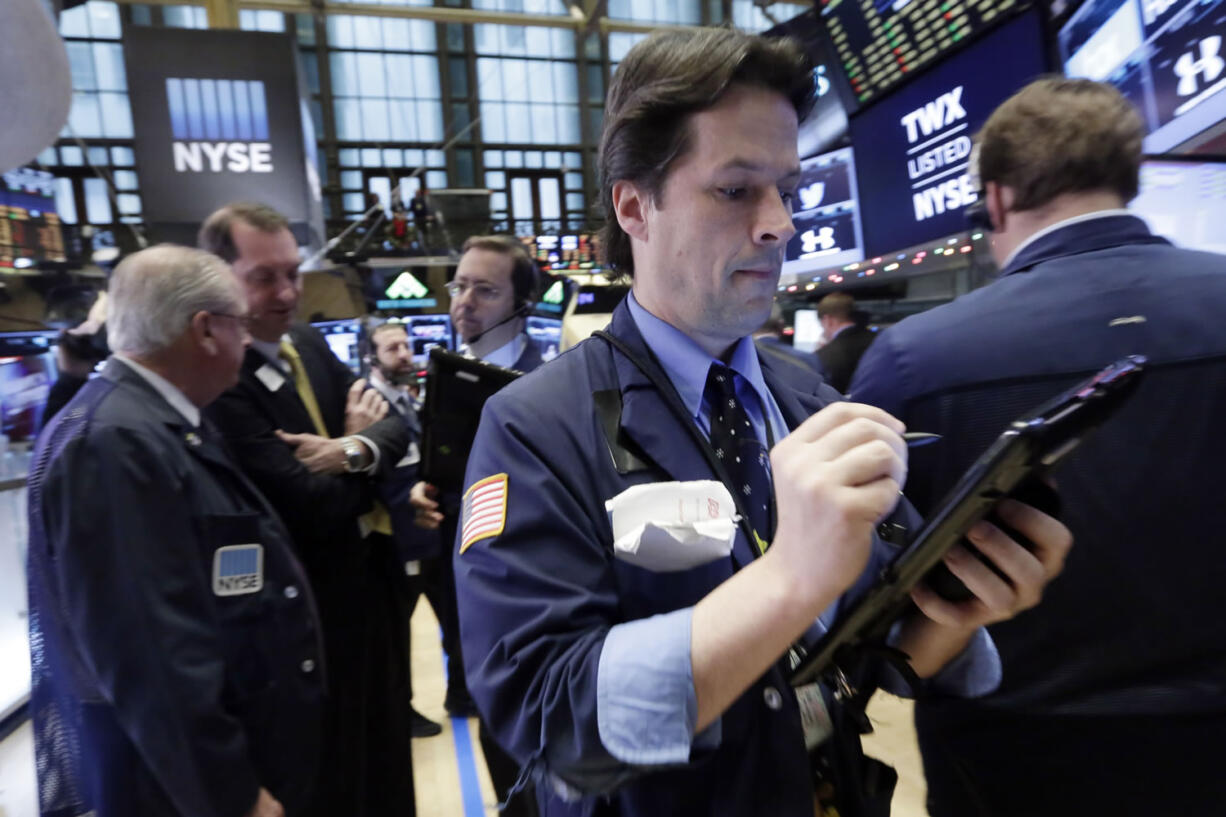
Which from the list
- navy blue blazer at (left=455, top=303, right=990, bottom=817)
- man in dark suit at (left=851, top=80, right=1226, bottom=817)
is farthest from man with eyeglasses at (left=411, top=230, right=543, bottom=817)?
navy blue blazer at (left=455, top=303, right=990, bottom=817)

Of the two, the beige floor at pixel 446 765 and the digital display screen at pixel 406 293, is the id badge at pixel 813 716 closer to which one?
the beige floor at pixel 446 765

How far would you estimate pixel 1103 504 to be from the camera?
127cm

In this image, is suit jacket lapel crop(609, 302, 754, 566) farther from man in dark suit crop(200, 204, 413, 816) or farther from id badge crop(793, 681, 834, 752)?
man in dark suit crop(200, 204, 413, 816)

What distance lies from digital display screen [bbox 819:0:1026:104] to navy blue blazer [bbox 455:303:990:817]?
2131mm

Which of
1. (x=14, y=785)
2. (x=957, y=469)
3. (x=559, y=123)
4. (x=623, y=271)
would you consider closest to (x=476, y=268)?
(x=623, y=271)

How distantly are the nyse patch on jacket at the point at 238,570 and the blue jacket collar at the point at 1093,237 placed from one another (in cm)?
179

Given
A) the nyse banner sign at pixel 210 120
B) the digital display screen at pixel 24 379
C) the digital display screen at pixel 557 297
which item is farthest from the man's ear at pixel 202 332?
the digital display screen at pixel 557 297

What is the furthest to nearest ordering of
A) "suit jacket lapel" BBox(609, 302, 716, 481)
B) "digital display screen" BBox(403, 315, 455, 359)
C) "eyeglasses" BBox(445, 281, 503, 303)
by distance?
"digital display screen" BBox(403, 315, 455, 359)
"eyeglasses" BBox(445, 281, 503, 303)
"suit jacket lapel" BBox(609, 302, 716, 481)

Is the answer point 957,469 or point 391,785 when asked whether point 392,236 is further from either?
point 957,469

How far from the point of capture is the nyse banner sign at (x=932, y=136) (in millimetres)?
2312

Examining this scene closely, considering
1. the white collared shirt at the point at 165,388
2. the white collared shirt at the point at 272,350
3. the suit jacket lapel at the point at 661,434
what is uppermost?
the white collared shirt at the point at 272,350

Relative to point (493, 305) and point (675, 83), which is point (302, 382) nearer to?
point (493, 305)

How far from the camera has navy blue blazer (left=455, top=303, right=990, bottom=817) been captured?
784mm

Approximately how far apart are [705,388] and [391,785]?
7.04ft
